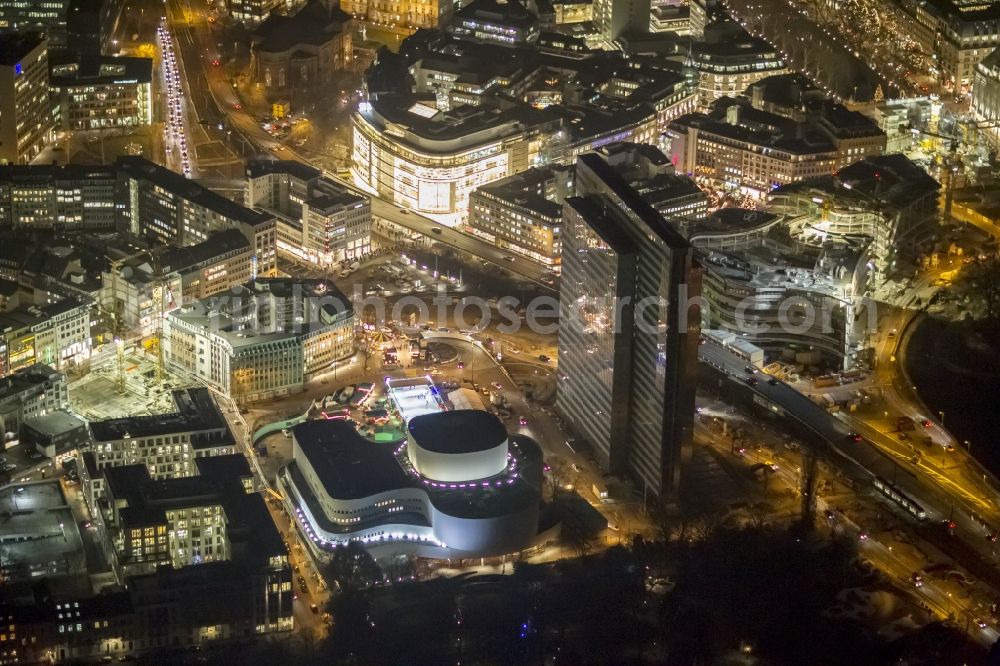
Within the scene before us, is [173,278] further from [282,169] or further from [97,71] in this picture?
[97,71]

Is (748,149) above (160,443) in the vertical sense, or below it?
above

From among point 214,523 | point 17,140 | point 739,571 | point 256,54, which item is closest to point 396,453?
point 214,523

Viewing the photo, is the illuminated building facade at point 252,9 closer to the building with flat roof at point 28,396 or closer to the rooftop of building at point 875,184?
the rooftop of building at point 875,184

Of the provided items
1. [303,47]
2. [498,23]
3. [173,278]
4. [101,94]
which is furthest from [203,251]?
[498,23]

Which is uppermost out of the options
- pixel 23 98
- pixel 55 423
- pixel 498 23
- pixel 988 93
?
pixel 498 23

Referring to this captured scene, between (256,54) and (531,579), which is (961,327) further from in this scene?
(256,54)

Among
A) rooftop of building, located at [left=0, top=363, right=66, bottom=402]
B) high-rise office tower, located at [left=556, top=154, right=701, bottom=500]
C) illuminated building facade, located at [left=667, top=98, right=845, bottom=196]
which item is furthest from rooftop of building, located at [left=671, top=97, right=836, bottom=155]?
→ rooftop of building, located at [left=0, top=363, right=66, bottom=402]
